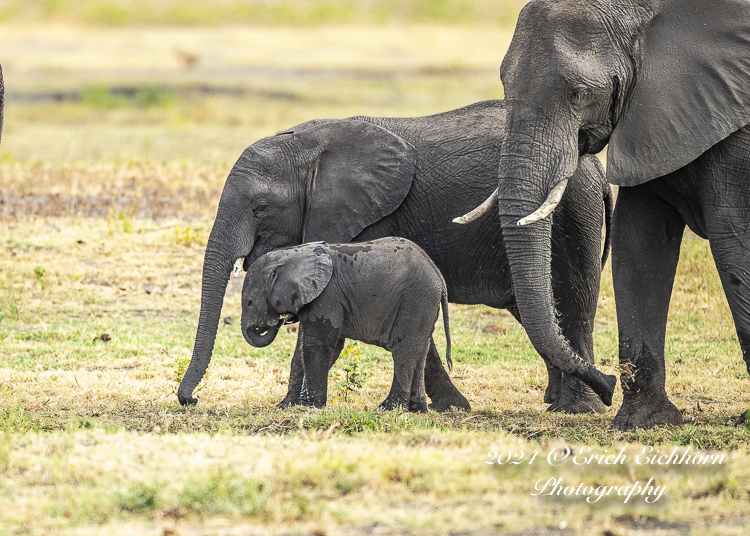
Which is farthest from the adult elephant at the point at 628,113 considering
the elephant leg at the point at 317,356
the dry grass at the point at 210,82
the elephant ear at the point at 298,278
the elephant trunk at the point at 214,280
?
the dry grass at the point at 210,82

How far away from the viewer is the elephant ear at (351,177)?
9172 millimetres

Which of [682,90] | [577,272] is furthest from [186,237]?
[682,90]

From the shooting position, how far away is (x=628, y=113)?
24.4 feet

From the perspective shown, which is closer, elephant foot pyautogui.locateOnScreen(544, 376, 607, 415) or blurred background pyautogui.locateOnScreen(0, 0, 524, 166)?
elephant foot pyautogui.locateOnScreen(544, 376, 607, 415)

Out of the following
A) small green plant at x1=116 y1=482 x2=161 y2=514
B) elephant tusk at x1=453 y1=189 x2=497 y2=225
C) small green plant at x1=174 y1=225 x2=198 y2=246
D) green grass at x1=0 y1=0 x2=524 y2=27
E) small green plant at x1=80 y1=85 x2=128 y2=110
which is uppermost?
green grass at x1=0 y1=0 x2=524 y2=27

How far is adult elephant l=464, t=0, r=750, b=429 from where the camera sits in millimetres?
7238

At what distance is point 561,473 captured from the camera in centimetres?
646

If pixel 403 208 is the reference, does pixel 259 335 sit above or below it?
below

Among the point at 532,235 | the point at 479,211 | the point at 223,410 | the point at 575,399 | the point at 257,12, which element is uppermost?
the point at 257,12

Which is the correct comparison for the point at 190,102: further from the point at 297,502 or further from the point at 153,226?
the point at 297,502

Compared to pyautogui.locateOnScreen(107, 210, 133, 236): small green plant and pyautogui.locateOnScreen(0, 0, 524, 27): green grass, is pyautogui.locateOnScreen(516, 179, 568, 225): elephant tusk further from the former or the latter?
pyautogui.locateOnScreen(0, 0, 524, 27): green grass

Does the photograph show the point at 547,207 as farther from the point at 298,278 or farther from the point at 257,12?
the point at 257,12

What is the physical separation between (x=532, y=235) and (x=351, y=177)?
237cm

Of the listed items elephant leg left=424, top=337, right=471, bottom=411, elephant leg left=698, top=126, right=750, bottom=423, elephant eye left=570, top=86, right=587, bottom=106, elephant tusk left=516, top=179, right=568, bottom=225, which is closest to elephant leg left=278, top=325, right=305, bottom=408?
elephant leg left=424, top=337, right=471, bottom=411
